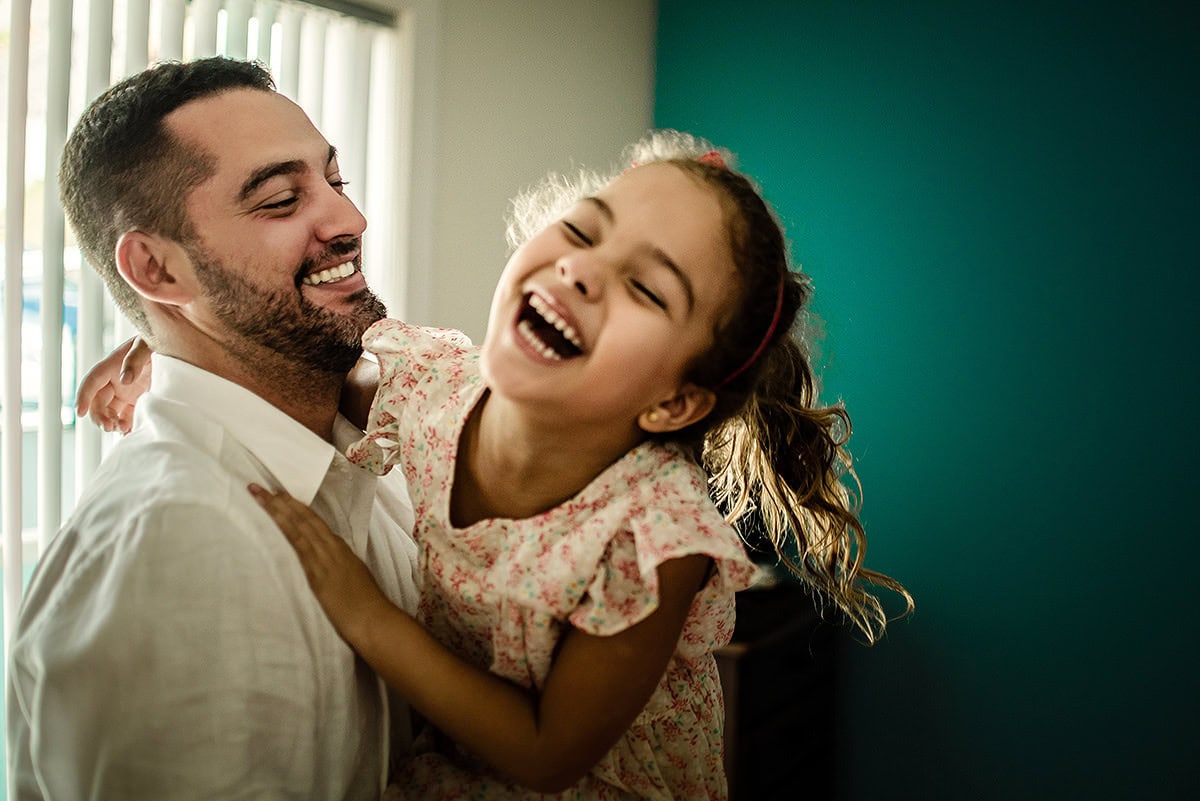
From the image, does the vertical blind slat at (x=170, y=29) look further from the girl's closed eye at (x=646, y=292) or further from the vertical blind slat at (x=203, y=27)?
the girl's closed eye at (x=646, y=292)

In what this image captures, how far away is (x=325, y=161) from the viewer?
1.47m

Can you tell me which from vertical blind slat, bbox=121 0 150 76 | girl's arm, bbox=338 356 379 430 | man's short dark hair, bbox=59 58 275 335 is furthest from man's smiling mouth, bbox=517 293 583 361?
vertical blind slat, bbox=121 0 150 76

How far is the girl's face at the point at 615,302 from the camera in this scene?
1.19 m

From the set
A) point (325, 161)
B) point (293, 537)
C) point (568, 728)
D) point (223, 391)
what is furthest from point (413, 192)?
point (568, 728)

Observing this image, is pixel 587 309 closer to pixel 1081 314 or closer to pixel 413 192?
pixel 413 192

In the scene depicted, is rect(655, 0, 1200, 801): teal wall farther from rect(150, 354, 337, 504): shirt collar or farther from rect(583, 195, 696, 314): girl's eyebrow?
rect(150, 354, 337, 504): shirt collar

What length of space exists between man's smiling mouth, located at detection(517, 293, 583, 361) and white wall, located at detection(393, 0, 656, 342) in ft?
4.97

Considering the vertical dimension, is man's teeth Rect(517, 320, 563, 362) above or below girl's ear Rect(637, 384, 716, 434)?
above

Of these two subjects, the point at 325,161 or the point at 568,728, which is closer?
the point at 568,728

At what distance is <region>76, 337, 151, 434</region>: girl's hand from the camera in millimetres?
1613

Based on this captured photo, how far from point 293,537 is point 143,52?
56.5 inches

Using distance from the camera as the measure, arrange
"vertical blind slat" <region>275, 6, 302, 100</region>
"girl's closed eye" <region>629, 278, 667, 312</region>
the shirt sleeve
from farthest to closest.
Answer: "vertical blind slat" <region>275, 6, 302, 100</region>, "girl's closed eye" <region>629, 278, 667, 312</region>, the shirt sleeve

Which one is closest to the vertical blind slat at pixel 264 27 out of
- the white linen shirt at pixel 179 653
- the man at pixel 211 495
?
the man at pixel 211 495

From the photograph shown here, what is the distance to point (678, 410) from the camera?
131 cm
